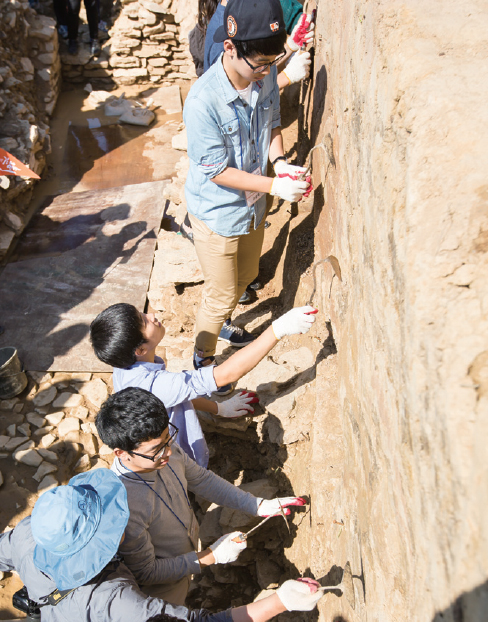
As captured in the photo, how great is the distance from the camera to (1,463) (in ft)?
12.0

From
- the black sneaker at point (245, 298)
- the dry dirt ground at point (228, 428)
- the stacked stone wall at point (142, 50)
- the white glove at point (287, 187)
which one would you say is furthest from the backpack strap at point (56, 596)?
the stacked stone wall at point (142, 50)

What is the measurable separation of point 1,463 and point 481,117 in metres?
3.73

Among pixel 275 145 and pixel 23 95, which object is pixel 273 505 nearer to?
pixel 275 145

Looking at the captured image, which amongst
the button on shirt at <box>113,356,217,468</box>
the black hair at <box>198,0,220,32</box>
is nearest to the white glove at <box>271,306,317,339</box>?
the button on shirt at <box>113,356,217,468</box>

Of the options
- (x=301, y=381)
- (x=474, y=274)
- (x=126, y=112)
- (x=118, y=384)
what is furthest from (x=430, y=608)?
(x=126, y=112)

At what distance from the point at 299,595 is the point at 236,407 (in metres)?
1.24

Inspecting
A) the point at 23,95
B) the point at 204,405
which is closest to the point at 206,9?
the point at 204,405

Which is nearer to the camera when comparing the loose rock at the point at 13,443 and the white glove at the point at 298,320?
the white glove at the point at 298,320

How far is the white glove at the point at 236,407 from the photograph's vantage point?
3020 millimetres

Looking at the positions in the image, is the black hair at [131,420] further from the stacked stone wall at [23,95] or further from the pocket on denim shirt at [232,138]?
the stacked stone wall at [23,95]

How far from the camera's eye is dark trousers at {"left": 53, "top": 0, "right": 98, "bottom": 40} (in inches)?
291

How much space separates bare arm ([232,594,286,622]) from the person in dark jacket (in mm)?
209

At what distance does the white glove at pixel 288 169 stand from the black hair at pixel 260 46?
2.03 feet

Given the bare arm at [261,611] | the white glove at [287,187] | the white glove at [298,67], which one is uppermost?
the white glove at [298,67]
